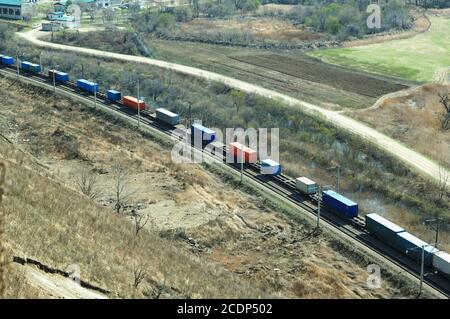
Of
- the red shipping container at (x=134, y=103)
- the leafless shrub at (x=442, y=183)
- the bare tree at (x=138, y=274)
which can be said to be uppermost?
the red shipping container at (x=134, y=103)

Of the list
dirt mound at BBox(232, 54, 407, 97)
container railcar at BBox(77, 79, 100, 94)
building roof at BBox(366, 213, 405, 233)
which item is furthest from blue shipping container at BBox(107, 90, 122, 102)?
building roof at BBox(366, 213, 405, 233)

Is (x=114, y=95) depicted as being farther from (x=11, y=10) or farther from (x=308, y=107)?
(x=11, y=10)

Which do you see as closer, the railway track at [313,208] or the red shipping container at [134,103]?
the railway track at [313,208]

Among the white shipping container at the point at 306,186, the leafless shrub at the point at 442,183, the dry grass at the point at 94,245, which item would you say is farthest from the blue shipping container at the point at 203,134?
the leafless shrub at the point at 442,183

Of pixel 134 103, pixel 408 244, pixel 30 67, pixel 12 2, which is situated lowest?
pixel 408 244

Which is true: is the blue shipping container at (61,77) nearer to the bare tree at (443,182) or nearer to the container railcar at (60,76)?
the container railcar at (60,76)

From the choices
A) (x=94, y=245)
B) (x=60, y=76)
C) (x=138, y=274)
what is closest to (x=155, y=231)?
(x=94, y=245)
